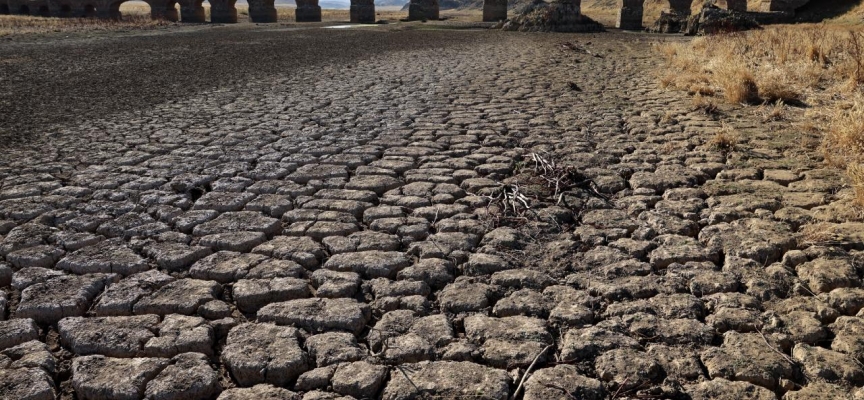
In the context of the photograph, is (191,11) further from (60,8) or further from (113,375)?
(113,375)

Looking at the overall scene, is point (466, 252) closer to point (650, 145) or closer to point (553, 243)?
point (553, 243)

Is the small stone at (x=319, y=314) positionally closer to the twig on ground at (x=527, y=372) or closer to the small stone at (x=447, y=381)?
the small stone at (x=447, y=381)

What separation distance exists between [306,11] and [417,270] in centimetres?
3633

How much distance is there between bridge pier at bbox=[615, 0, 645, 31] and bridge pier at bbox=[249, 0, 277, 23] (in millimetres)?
19778

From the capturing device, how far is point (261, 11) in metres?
37.4

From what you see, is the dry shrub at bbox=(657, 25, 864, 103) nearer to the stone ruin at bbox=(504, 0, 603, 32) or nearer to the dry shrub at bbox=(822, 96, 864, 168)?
the dry shrub at bbox=(822, 96, 864, 168)

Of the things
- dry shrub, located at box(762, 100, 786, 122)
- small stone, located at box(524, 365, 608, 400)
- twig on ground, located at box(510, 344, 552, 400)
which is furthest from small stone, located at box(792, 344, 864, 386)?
dry shrub, located at box(762, 100, 786, 122)

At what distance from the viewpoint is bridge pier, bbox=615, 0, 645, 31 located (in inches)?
1126

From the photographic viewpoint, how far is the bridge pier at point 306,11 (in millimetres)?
37031

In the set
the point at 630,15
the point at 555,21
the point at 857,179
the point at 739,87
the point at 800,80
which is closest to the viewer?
the point at 857,179

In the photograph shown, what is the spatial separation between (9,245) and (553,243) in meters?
3.13

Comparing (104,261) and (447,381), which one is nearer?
(447,381)

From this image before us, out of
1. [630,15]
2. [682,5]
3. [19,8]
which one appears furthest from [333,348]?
[19,8]

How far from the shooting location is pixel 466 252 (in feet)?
12.0
